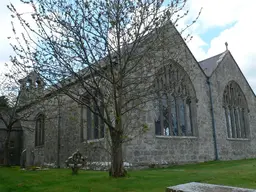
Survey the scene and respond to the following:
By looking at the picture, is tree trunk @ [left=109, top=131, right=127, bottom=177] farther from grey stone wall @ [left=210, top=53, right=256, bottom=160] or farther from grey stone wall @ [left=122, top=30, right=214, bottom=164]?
grey stone wall @ [left=210, top=53, right=256, bottom=160]

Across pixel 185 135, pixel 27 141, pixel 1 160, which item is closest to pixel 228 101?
pixel 185 135

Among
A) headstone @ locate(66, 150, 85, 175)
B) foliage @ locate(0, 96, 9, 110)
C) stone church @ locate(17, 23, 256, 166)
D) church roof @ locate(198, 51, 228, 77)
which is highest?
church roof @ locate(198, 51, 228, 77)

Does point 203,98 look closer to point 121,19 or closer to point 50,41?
point 121,19

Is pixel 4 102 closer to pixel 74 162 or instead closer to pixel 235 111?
pixel 74 162

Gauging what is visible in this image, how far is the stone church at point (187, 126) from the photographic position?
13.2m

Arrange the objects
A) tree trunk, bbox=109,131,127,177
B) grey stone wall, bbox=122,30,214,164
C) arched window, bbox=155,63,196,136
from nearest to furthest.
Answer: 1. tree trunk, bbox=109,131,127,177
2. grey stone wall, bbox=122,30,214,164
3. arched window, bbox=155,63,196,136

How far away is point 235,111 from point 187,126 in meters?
6.24

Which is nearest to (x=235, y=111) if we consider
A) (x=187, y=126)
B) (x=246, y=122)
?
(x=246, y=122)

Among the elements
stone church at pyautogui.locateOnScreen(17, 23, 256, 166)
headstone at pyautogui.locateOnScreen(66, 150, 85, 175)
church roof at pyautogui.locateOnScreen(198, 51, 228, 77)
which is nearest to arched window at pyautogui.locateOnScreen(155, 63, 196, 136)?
stone church at pyautogui.locateOnScreen(17, 23, 256, 166)

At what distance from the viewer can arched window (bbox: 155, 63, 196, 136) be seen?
549 inches

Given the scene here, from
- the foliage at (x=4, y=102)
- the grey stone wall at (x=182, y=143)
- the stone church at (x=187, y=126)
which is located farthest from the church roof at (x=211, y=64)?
the foliage at (x=4, y=102)

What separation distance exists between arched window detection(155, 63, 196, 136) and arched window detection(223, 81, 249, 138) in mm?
3860

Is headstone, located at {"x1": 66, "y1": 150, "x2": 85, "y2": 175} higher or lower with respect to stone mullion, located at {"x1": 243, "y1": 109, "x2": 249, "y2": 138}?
lower

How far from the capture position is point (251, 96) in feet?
71.2
